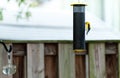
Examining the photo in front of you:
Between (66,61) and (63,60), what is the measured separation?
0.09 ft

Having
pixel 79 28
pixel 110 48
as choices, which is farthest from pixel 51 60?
pixel 110 48

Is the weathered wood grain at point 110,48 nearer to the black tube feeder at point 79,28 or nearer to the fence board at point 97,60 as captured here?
the fence board at point 97,60

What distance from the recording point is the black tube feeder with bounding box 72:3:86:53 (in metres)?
3.25

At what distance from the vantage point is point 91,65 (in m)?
3.50

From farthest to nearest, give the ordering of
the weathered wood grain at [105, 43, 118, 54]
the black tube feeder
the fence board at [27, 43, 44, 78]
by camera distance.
→ the weathered wood grain at [105, 43, 118, 54] → the fence board at [27, 43, 44, 78] → the black tube feeder

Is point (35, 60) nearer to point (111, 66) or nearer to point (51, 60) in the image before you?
point (51, 60)

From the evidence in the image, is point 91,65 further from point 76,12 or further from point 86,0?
point 86,0

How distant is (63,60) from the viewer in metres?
3.45

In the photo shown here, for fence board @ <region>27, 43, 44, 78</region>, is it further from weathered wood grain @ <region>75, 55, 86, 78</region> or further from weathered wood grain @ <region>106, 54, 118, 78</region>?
weathered wood grain @ <region>106, 54, 118, 78</region>

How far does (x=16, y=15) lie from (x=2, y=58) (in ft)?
1.62

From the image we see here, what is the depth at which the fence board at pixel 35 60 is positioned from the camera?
340 cm

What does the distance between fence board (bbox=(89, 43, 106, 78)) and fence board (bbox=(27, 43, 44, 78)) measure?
436mm

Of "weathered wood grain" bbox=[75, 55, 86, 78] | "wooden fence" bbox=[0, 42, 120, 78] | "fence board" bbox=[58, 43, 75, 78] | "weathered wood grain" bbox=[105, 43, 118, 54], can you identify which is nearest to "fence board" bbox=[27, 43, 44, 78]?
"wooden fence" bbox=[0, 42, 120, 78]

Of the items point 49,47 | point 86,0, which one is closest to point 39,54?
point 49,47
